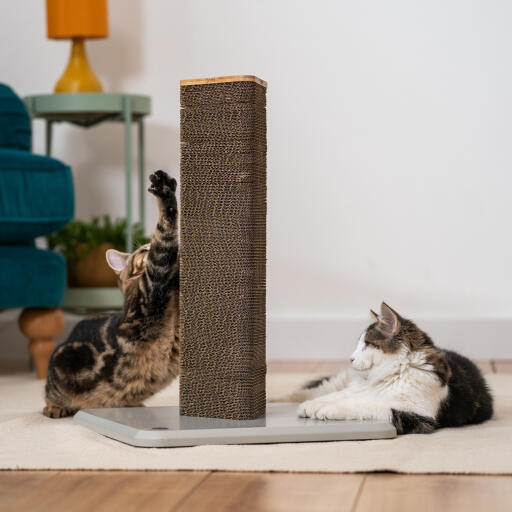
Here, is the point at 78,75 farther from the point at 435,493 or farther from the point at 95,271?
the point at 435,493

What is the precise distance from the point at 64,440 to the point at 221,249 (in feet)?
1.41

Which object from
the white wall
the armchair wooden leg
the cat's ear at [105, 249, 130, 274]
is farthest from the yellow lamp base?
the cat's ear at [105, 249, 130, 274]

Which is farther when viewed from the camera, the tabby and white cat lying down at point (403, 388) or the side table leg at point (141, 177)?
the side table leg at point (141, 177)

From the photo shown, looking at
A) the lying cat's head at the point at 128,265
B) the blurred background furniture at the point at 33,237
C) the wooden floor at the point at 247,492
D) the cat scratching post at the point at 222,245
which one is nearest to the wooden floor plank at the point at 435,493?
the wooden floor at the point at 247,492

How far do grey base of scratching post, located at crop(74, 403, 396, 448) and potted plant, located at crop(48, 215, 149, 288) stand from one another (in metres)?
1.36

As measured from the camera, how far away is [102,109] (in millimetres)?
2779

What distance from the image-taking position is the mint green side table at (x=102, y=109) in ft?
9.09

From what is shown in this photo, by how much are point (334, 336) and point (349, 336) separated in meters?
0.05

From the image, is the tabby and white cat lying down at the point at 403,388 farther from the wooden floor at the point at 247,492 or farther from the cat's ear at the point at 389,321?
the wooden floor at the point at 247,492

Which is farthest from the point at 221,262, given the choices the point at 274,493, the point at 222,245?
the point at 274,493

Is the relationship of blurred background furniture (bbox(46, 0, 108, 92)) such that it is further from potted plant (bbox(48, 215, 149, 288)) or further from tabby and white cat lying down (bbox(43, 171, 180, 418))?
tabby and white cat lying down (bbox(43, 171, 180, 418))

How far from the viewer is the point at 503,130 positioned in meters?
2.98

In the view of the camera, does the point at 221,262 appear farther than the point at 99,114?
No

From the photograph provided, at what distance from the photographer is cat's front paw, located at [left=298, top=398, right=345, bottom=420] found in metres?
1.56
